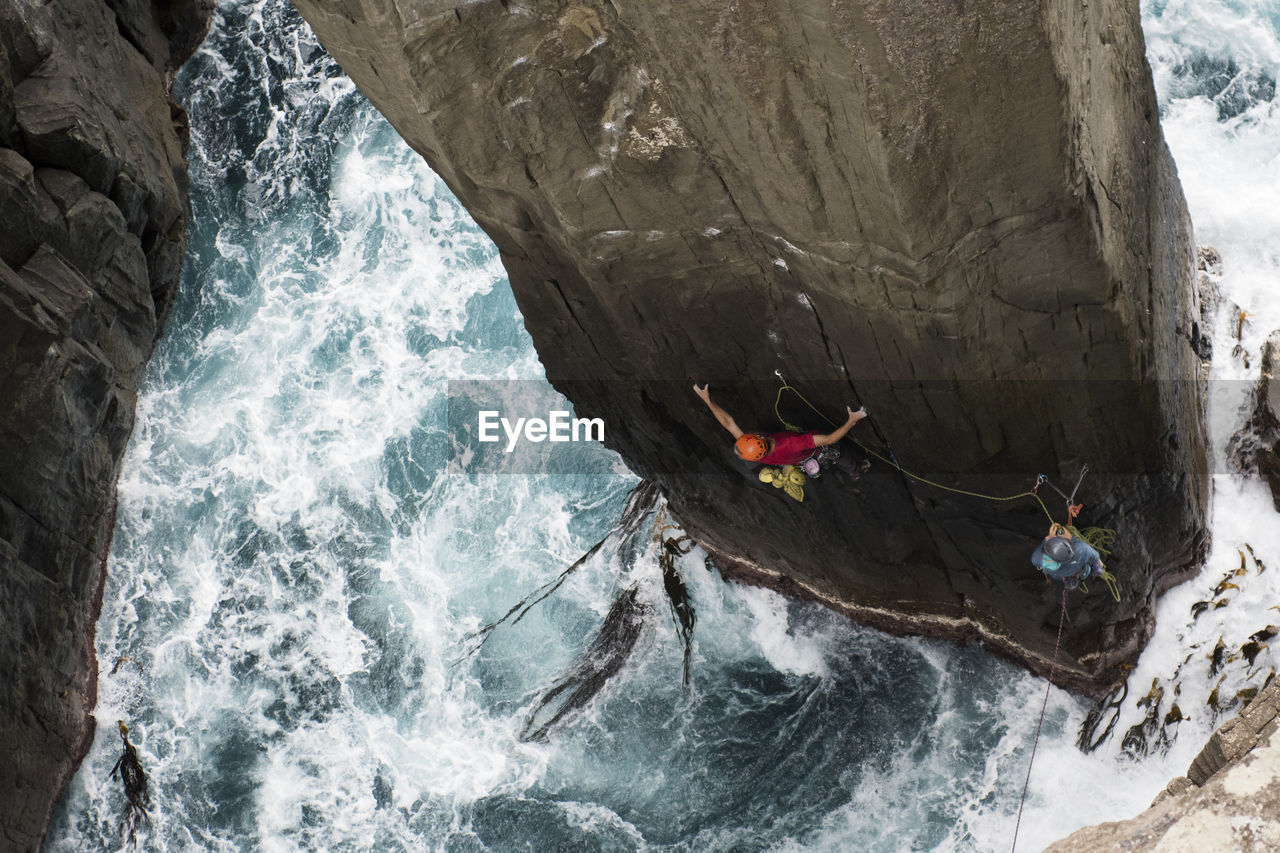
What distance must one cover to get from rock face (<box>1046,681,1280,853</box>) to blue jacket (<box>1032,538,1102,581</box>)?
203 centimetres

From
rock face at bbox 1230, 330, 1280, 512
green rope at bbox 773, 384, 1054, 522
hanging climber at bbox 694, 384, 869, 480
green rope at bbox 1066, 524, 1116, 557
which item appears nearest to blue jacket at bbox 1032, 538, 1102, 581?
green rope at bbox 1066, 524, 1116, 557

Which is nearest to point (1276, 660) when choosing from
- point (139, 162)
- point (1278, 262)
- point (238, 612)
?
point (1278, 262)

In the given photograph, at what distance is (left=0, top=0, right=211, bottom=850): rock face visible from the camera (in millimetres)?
11500

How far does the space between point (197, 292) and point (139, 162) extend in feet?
6.13

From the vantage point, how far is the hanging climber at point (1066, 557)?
26.2 ft

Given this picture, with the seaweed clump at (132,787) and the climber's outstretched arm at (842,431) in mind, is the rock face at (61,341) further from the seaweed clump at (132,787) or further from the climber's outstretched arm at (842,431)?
the climber's outstretched arm at (842,431)

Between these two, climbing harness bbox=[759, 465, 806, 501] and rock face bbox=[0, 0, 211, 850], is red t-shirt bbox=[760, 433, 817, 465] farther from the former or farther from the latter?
rock face bbox=[0, 0, 211, 850]

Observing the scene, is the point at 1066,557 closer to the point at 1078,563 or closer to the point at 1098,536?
the point at 1078,563

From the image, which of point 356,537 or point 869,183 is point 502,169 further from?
point 356,537

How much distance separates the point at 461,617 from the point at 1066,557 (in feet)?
21.7

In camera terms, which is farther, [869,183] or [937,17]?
[869,183]

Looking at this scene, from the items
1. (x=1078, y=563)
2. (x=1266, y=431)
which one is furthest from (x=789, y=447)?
(x=1266, y=431)

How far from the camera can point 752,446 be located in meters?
8.30

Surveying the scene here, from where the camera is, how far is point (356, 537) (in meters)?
12.9
